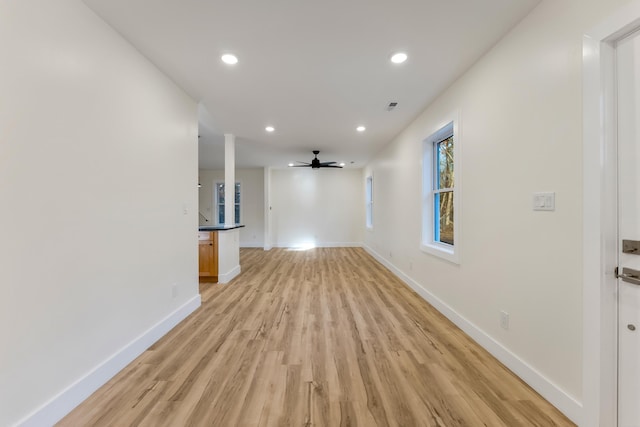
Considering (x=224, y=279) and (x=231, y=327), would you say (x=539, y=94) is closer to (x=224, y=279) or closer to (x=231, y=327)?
(x=231, y=327)

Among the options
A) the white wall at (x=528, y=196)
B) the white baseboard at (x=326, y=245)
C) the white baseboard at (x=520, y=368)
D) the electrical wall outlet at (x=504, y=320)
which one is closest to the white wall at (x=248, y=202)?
the white baseboard at (x=326, y=245)

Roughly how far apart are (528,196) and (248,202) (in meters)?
8.02

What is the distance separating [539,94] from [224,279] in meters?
4.39

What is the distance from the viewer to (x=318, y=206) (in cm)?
865

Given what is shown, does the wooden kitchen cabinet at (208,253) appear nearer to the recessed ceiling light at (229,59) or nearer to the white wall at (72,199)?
the white wall at (72,199)

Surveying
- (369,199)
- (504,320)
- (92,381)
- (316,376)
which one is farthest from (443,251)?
(369,199)

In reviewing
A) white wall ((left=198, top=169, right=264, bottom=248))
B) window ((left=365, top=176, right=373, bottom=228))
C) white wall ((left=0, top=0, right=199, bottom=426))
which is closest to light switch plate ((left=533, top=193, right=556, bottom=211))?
white wall ((left=0, top=0, right=199, bottom=426))

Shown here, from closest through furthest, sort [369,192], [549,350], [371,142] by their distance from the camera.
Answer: [549,350] < [371,142] < [369,192]

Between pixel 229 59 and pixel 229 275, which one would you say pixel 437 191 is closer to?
pixel 229 59

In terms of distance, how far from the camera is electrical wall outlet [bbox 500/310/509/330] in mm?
1969

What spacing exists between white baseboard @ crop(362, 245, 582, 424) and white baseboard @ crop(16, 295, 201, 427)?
284cm

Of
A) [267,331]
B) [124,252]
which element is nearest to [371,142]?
[267,331]

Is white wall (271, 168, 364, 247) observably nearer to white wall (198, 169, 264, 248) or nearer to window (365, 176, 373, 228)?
white wall (198, 169, 264, 248)

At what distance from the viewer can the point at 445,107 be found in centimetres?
294
